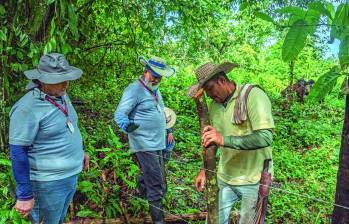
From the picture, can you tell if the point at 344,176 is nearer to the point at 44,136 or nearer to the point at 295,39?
the point at 295,39

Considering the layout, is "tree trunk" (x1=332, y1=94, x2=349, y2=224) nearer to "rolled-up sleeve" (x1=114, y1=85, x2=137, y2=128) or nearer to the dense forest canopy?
the dense forest canopy

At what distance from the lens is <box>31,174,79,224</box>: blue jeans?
10.2ft

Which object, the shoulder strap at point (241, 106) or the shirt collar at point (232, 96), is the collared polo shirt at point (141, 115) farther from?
the shoulder strap at point (241, 106)

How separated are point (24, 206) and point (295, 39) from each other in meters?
2.24

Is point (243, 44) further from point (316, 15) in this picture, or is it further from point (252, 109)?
point (316, 15)

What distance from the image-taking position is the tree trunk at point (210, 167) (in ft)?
8.43

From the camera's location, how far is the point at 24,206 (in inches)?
115

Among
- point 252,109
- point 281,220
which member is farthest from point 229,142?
point 281,220

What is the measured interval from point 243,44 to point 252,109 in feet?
44.7

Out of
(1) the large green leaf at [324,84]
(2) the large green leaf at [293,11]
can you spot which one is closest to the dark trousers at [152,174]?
(1) the large green leaf at [324,84]

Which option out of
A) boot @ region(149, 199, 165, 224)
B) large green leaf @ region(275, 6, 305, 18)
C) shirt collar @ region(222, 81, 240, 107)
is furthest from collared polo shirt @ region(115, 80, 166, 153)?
large green leaf @ region(275, 6, 305, 18)

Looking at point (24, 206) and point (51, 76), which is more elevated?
point (51, 76)

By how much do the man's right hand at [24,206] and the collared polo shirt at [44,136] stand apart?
0.20 metres

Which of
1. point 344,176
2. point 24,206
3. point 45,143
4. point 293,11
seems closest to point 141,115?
point 45,143
